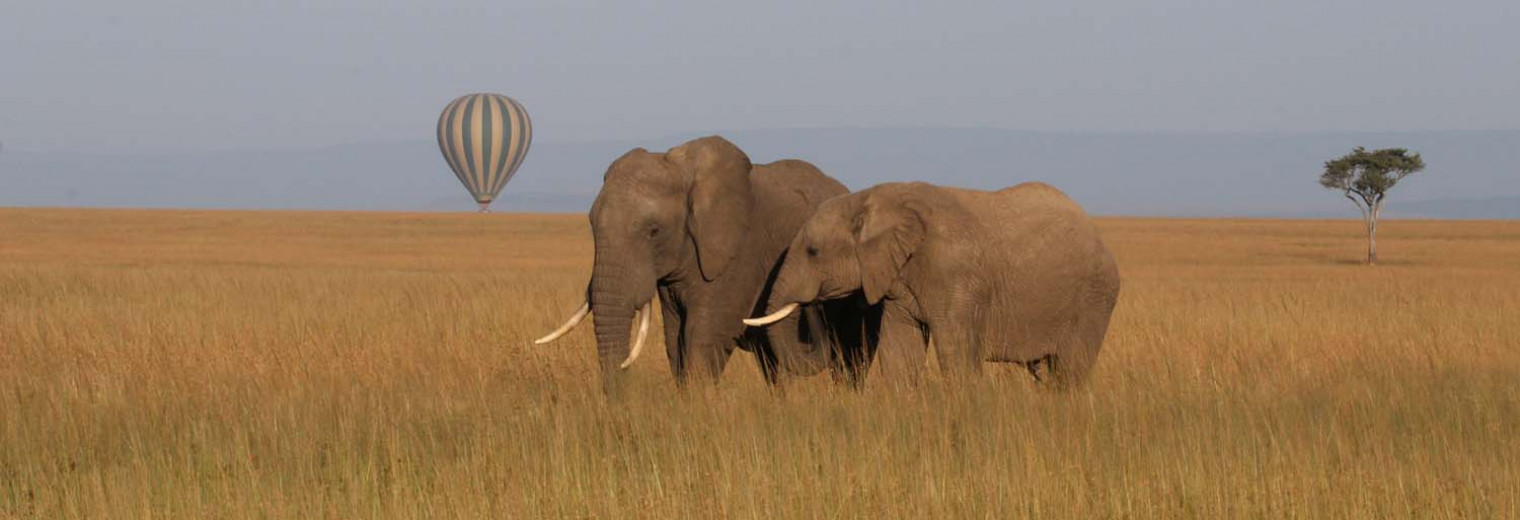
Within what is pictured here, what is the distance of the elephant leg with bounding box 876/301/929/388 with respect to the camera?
8.59m

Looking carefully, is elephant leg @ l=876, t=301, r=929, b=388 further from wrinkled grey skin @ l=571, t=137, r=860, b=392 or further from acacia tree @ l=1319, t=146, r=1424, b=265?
acacia tree @ l=1319, t=146, r=1424, b=265

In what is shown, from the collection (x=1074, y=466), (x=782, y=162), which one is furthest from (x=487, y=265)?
(x=1074, y=466)

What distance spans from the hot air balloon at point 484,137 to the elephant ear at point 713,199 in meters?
81.8

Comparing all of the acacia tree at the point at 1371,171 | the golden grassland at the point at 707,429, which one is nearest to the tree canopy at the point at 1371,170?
the acacia tree at the point at 1371,171

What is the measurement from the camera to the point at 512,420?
8195mm

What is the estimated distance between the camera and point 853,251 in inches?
342

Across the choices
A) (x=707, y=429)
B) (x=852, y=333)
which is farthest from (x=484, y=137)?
(x=707, y=429)

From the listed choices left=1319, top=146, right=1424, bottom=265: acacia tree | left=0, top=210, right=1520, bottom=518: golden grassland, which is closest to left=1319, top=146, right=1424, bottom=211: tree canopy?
left=1319, top=146, right=1424, bottom=265: acacia tree

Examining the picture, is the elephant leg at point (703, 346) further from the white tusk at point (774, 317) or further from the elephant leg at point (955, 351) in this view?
the elephant leg at point (955, 351)

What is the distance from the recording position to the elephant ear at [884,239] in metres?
8.64

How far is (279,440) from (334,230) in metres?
57.4

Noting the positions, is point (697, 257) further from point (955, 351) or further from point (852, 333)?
point (955, 351)

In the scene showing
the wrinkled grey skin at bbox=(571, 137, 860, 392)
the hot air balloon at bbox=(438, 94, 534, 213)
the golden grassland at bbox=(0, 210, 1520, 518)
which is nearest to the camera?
the golden grassland at bbox=(0, 210, 1520, 518)

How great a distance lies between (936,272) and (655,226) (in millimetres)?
1579
